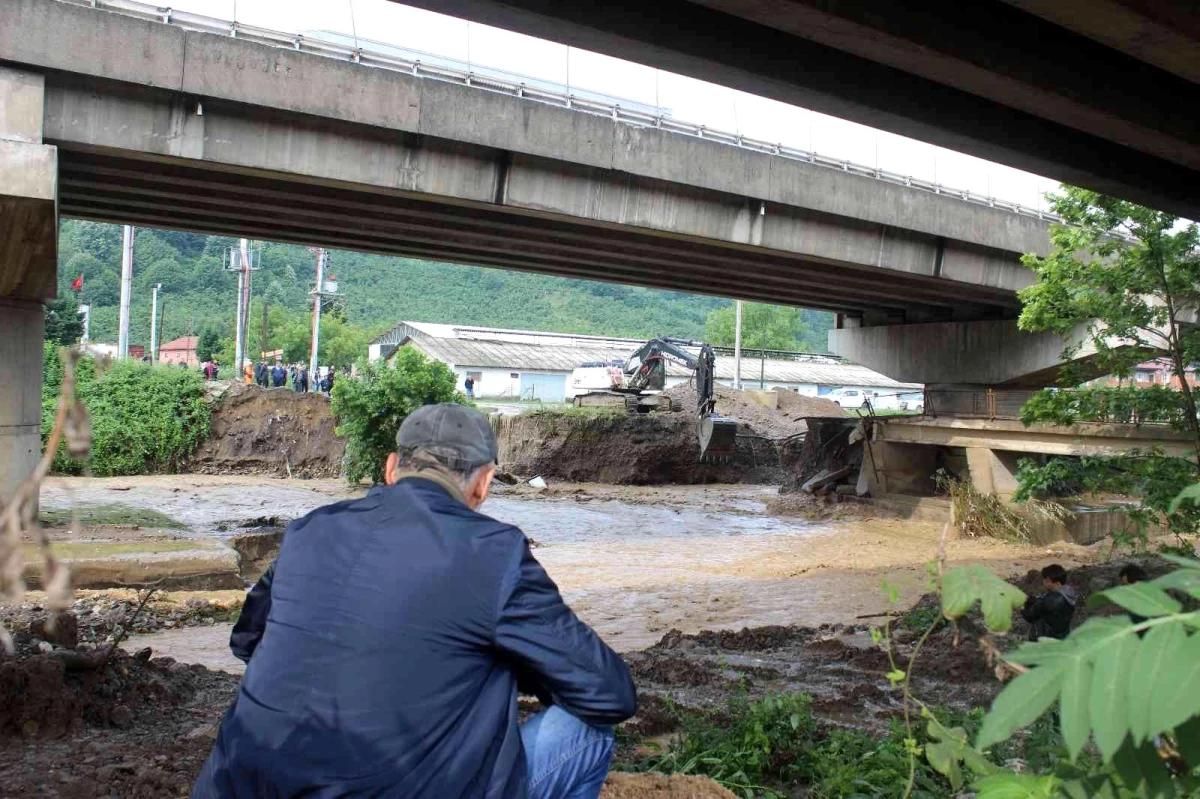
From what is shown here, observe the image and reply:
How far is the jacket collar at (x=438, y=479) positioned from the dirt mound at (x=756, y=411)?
106 feet

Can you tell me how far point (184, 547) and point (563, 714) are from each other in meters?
11.7

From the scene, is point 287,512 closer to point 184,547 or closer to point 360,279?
point 184,547

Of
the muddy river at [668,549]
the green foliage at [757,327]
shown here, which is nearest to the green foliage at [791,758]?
the muddy river at [668,549]

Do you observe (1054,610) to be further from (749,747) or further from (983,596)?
(983,596)

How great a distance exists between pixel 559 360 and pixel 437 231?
4549 cm

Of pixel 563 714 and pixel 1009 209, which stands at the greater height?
pixel 1009 209

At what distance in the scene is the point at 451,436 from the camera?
8.31 feet

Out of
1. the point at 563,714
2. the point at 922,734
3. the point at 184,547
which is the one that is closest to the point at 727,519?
the point at 184,547

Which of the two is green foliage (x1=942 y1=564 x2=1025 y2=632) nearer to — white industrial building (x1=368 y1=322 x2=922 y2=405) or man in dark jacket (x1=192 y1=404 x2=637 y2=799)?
man in dark jacket (x1=192 y1=404 x2=637 y2=799)

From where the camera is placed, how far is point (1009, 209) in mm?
20812

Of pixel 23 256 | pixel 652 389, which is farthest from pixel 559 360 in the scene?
pixel 23 256

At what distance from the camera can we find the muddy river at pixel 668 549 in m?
13.1

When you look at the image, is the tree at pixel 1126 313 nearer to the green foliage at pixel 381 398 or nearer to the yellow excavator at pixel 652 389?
the green foliage at pixel 381 398

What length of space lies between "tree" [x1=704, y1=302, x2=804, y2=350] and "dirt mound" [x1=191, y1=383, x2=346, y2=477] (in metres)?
40.8
